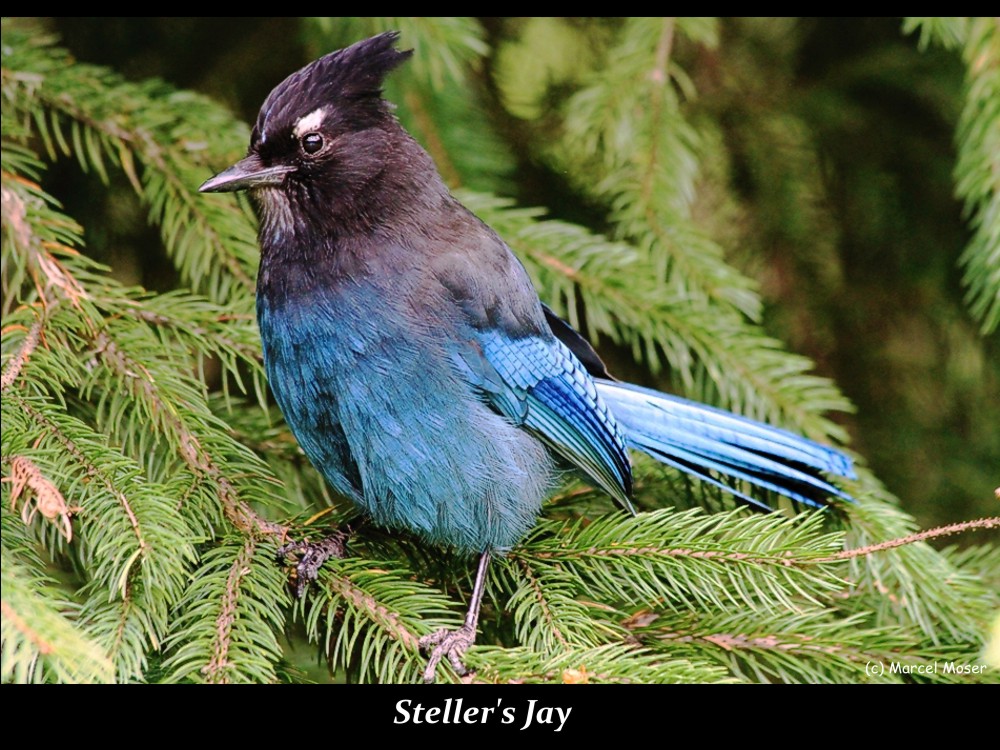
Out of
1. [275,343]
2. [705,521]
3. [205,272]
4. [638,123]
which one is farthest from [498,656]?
[638,123]

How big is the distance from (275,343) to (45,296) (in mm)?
496

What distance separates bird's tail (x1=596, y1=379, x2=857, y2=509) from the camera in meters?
2.56

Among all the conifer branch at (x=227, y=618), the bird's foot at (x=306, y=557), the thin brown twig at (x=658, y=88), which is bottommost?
the bird's foot at (x=306, y=557)

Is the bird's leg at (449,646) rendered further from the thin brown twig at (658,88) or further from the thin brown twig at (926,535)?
the thin brown twig at (658,88)

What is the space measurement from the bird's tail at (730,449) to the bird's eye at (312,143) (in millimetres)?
933

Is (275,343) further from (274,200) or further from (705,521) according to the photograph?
(705,521)

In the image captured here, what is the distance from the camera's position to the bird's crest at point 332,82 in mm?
2391

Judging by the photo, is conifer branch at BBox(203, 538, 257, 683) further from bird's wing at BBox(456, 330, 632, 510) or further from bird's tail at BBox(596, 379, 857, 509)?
bird's tail at BBox(596, 379, 857, 509)

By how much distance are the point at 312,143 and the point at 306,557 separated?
0.90 meters

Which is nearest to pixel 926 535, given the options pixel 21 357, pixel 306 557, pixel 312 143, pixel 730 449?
pixel 730 449

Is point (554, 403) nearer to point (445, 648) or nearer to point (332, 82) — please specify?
point (445, 648)

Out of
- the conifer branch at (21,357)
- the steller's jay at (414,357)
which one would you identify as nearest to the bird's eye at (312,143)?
the steller's jay at (414,357)

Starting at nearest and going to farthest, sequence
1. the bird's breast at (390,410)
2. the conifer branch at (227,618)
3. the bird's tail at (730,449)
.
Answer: the conifer branch at (227,618) → the bird's breast at (390,410) → the bird's tail at (730,449)

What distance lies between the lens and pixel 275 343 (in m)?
2.35
